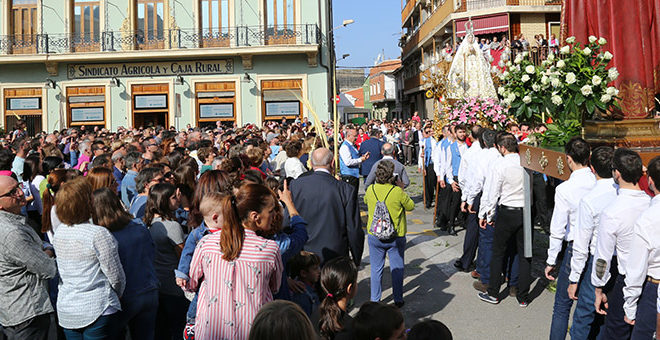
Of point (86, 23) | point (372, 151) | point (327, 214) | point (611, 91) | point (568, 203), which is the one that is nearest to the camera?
point (568, 203)

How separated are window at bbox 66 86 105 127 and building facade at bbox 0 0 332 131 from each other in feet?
0.15

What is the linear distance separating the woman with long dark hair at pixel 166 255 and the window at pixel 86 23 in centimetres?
2510

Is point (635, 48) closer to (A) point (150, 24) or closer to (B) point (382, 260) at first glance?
(B) point (382, 260)

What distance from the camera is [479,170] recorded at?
776 cm

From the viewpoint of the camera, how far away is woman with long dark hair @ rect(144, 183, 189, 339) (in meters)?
4.78

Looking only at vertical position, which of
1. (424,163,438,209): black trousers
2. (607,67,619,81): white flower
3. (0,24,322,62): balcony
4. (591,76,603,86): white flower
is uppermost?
(0,24,322,62): balcony

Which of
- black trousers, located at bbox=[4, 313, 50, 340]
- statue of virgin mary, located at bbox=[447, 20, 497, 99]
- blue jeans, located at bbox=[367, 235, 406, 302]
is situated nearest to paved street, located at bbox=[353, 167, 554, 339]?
blue jeans, located at bbox=[367, 235, 406, 302]

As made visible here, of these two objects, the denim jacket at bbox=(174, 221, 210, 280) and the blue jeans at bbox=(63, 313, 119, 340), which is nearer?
the blue jeans at bbox=(63, 313, 119, 340)

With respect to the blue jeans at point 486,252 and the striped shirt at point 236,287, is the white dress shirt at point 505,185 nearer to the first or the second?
the blue jeans at point 486,252

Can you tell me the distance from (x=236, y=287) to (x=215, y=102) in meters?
24.8

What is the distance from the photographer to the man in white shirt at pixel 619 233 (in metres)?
4.14

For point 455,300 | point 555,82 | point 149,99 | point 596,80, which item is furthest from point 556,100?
point 149,99

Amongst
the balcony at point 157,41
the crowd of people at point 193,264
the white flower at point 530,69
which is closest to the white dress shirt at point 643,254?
the crowd of people at point 193,264

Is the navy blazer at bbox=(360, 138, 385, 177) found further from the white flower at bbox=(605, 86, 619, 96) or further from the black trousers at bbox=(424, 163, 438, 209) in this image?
the white flower at bbox=(605, 86, 619, 96)
